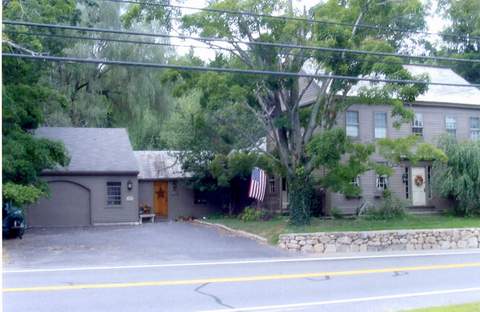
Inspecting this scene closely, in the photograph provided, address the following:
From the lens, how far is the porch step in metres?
29.6

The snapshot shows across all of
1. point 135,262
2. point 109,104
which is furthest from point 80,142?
point 135,262

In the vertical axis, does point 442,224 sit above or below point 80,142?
below

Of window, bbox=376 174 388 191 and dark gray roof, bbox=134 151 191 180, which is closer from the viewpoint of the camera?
window, bbox=376 174 388 191

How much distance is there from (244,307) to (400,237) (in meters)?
12.7

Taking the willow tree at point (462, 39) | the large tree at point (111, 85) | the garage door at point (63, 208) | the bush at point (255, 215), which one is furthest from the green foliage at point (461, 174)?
the large tree at point (111, 85)

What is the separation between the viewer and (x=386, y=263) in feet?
58.7

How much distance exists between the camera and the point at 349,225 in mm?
24109

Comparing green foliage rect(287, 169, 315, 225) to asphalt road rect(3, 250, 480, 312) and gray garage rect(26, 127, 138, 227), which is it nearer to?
asphalt road rect(3, 250, 480, 312)

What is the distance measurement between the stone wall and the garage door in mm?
12204

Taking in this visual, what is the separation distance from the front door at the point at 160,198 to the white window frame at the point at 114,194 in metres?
3.42

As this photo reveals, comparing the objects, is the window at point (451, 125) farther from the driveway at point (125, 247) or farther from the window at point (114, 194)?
the window at point (114, 194)

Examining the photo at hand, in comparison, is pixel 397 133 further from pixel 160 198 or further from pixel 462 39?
pixel 462 39

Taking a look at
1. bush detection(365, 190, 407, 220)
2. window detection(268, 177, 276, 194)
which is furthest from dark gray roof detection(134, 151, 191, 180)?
bush detection(365, 190, 407, 220)

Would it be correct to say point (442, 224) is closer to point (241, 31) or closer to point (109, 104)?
point (241, 31)
